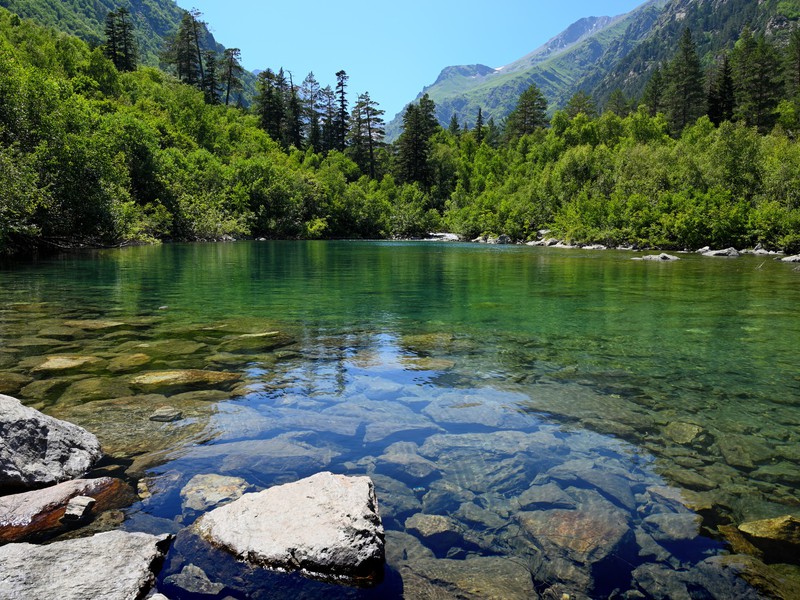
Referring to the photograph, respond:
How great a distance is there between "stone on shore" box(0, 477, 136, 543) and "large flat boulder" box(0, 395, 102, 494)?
239mm

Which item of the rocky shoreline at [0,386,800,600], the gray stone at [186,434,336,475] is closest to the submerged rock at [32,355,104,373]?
the rocky shoreline at [0,386,800,600]

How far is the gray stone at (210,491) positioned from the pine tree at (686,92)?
413ft

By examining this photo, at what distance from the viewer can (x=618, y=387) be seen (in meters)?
8.67

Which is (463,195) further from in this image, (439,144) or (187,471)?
(187,471)

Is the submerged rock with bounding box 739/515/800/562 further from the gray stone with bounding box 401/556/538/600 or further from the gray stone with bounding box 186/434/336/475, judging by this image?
the gray stone with bounding box 186/434/336/475

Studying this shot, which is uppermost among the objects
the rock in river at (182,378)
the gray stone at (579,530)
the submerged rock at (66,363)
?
the submerged rock at (66,363)

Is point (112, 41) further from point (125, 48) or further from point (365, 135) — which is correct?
point (365, 135)

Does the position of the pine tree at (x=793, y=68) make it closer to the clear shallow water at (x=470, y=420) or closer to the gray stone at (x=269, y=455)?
the clear shallow water at (x=470, y=420)

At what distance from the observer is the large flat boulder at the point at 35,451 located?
16.0 ft

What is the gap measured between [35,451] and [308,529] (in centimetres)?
329

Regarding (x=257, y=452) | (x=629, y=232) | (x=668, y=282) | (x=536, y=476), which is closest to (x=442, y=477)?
(x=536, y=476)

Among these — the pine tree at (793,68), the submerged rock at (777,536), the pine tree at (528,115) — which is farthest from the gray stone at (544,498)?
the pine tree at (528,115)

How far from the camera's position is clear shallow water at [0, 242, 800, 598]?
4.23 meters

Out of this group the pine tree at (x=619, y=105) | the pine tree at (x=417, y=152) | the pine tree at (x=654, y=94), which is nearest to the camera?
the pine tree at (x=417, y=152)
